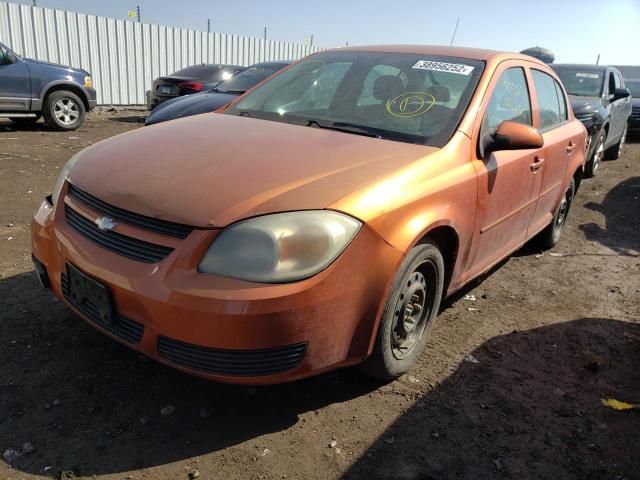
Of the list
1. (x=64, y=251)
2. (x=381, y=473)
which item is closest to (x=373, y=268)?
(x=381, y=473)

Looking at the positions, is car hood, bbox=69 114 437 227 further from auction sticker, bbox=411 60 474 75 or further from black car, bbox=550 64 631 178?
black car, bbox=550 64 631 178

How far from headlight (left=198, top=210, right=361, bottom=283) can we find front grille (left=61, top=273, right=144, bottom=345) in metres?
0.41

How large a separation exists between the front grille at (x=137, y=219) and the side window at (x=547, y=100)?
3007mm

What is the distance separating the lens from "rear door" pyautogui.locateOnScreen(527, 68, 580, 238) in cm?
396

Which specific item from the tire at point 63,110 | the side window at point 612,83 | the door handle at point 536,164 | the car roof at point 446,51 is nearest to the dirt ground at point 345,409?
the door handle at point 536,164

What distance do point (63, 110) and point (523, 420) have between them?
1014cm

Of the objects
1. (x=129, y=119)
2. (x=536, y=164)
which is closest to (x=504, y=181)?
(x=536, y=164)

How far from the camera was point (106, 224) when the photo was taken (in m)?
2.25

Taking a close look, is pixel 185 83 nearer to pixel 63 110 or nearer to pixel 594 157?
pixel 63 110

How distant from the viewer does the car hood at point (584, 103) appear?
26.3 feet

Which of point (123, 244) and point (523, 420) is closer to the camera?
point (123, 244)

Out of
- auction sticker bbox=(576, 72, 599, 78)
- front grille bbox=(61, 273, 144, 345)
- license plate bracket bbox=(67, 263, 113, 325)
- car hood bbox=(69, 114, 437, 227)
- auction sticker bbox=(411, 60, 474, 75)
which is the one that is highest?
auction sticker bbox=(411, 60, 474, 75)

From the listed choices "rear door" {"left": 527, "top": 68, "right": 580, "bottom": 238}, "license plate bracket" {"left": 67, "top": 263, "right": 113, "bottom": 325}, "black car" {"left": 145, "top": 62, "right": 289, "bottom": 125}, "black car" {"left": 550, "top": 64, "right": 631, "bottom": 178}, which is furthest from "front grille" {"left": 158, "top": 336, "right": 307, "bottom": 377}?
"black car" {"left": 550, "top": 64, "right": 631, "bottom": 178}

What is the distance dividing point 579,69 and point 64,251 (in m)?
9.48
